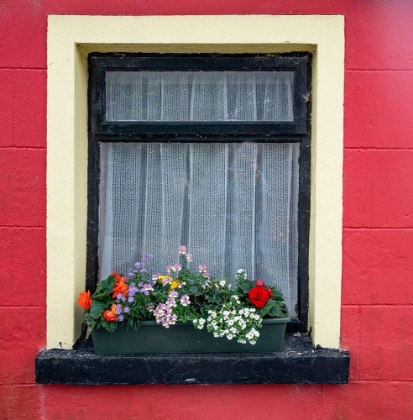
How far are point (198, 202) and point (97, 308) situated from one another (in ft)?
2.59

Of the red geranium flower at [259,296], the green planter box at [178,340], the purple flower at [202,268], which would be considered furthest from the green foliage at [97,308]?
the red geranium flower at [259,296]

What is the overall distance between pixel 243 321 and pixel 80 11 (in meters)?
1.81

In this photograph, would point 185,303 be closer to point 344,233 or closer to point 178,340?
point 178,340

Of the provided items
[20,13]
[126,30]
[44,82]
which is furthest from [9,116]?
[126,30]

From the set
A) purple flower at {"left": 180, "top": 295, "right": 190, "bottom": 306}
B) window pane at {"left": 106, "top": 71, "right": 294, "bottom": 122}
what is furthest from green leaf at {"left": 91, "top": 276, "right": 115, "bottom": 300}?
window pane at {"left": 106, "top": 71, "right": 294, "bottom": 122}

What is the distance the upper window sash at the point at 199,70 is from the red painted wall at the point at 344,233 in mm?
241

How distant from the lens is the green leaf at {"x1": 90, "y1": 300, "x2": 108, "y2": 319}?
2633mm

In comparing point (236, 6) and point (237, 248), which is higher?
point (236, 6)

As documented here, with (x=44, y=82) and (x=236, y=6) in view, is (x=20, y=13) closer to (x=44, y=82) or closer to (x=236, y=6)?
(x=44, y=82)

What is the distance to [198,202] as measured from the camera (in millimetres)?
2920

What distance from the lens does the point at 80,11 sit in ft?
8.91

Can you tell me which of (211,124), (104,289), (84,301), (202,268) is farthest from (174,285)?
(211,124)

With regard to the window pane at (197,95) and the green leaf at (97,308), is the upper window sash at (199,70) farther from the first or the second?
the green leaf at (97,308)

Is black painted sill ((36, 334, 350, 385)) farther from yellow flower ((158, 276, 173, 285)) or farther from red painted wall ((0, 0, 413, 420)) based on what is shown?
yellow flower ((158, 276, 173, 285))
